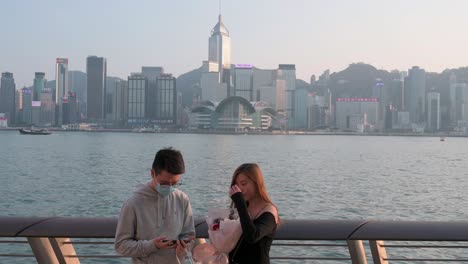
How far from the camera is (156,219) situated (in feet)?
10.3

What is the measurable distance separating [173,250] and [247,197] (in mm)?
443

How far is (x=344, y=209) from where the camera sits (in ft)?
84.4

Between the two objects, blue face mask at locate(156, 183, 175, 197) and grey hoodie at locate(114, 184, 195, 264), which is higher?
blue face mask at locate(156, 183, 175, 197)

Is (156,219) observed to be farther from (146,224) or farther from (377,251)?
(377,251)

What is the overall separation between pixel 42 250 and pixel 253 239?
131 cm

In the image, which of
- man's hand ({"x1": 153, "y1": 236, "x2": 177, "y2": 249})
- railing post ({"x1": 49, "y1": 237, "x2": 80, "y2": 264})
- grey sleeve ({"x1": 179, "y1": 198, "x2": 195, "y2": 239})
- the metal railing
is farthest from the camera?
railing post ({"x1": 49, "y1": 237, "x2": 80, "y2": 264})

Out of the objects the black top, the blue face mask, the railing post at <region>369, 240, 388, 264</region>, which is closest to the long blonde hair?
the black top

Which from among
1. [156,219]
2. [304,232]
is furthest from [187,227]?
[304,232]

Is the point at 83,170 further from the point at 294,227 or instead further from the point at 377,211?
the point at 294,227

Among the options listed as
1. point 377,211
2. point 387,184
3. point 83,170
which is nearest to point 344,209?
point 377,211

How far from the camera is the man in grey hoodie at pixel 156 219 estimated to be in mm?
3064

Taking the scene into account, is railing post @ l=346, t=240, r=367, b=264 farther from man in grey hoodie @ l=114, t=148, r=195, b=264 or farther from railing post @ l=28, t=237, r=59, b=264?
railing post @ l=28, t=237, r=59, b=264

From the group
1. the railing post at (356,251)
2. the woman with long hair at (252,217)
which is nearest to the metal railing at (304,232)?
the railing post at (356,251)

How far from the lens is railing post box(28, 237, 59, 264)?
3.62m
